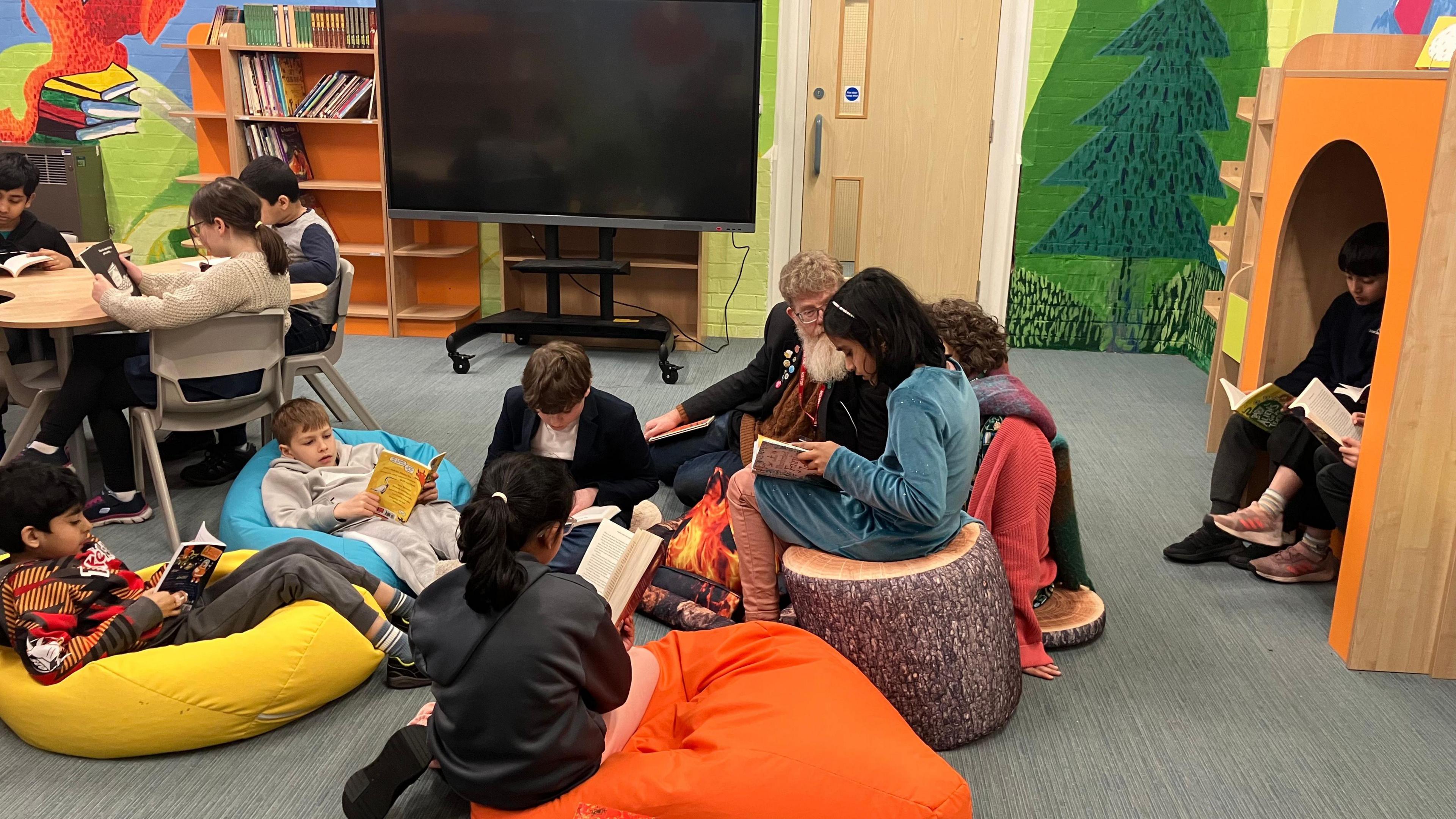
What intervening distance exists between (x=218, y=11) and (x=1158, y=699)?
18.1 feet

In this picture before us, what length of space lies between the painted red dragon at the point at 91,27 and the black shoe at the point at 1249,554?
5.76m

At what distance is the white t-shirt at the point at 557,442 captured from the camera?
3033 mm

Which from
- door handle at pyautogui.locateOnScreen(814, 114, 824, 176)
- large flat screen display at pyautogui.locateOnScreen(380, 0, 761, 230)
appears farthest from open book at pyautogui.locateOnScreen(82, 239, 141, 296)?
door handle at pyautogui.locateOnScreen(814, 114, 824, 176)

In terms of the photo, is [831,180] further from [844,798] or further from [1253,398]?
[844,798]

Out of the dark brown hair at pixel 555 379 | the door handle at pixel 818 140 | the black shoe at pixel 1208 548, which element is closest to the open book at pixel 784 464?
the dark brown hair at pixel 555 379

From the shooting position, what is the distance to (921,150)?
5875mm

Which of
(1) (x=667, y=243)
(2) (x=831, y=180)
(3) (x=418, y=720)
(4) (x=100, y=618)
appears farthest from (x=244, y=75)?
(3) (x=418, y=720)

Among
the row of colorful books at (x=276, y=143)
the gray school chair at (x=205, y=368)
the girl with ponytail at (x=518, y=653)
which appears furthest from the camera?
the row of colorful books at (x=276, y=143)

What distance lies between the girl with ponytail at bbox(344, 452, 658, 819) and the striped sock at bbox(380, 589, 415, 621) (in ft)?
2.52

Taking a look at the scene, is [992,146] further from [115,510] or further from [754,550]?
[115,510]

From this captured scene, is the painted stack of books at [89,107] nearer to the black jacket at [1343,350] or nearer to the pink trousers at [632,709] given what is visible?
the pink trousers at [632,709]

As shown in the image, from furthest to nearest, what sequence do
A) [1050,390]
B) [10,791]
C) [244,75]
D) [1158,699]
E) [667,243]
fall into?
[667,243], [244,75], [1050,390], [1158,699], [10,791]

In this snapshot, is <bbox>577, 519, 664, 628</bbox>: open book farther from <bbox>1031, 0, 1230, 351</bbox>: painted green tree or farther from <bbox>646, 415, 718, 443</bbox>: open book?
<bbox>1031, 0, 1230, 351</bbox>: painted green tree

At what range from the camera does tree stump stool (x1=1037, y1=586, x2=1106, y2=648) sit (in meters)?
2.77
